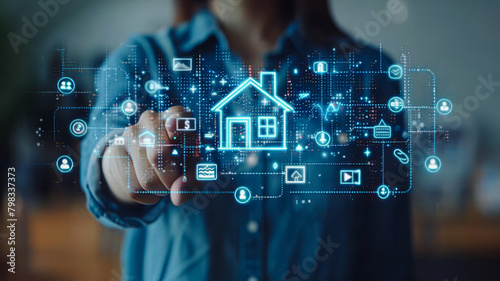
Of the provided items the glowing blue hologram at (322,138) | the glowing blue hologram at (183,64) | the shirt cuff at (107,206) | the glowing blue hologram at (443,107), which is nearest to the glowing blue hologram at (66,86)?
the shirt cuff at (107,206)

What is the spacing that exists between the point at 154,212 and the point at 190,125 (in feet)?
0.92

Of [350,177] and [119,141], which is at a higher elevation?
[119,141]

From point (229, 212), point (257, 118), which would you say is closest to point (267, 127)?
point (257, 118)

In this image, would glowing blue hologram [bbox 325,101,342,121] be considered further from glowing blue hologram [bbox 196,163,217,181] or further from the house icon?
glowing blue hologram [bbox 196,163,217,181]

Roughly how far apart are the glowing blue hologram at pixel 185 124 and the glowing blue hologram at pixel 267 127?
20 cm

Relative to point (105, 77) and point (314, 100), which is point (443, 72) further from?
point (105, 77)

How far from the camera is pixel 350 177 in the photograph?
3.89 feet

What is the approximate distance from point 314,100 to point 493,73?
0.56 meters

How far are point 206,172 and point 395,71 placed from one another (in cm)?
64

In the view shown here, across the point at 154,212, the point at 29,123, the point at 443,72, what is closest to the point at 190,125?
the point at 154,212

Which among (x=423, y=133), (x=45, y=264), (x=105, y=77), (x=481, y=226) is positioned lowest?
(x=45, y=264)

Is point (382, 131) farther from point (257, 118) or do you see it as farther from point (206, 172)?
point (206, 172)

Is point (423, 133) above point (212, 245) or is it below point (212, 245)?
above

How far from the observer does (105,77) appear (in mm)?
1197
